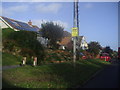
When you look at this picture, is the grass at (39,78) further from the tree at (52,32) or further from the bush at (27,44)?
the tree at (52,32)

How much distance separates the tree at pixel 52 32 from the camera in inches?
1576

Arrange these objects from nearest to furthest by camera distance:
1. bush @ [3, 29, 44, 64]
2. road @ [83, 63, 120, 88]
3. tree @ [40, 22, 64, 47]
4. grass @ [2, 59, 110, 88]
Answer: grass @ [2, 59, 110, 88] → road @ [83, 63, 120, 88] → bush @ [3, 29, 44, 64] → tree @ [40, 22, 64, 47]

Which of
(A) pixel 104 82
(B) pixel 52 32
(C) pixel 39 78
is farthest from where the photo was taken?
(B) pixel 52 32

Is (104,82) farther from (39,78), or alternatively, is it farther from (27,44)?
(27,44)

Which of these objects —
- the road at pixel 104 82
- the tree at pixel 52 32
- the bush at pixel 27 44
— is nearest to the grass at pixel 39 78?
the road at pixel 104 82

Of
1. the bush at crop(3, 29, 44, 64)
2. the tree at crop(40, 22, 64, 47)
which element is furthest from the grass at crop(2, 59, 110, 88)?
the tree at crop(40, 22, 64, 47)

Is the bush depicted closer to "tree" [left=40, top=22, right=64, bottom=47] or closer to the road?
the road

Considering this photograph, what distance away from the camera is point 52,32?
→ 132 ft

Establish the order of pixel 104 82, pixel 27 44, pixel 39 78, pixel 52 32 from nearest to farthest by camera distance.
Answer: pixel 39 78 → pixel 104 82 → pixel 27 44 → pixel 52 32

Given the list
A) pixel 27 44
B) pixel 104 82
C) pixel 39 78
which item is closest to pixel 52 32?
pixel 27 44

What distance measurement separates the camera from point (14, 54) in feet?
63.7

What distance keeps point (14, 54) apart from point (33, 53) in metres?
3.58

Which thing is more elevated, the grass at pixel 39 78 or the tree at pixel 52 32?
the tree at pixel 52 32

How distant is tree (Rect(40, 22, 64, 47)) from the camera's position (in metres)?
40.0
